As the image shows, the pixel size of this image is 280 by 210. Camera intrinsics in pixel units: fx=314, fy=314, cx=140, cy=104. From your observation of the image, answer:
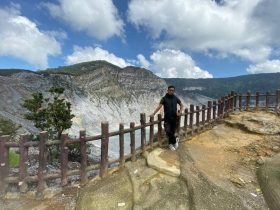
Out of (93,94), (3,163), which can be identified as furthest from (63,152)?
(93,94)

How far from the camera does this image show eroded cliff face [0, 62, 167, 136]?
104 metres

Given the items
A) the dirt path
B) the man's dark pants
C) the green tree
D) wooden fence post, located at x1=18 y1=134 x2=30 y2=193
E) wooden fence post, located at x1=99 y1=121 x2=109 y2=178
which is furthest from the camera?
the green tree

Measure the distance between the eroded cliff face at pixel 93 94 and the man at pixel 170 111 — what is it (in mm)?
68457

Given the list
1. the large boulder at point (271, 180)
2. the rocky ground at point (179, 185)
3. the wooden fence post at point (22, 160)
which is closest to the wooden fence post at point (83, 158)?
the rocky ground at point (179, 185)

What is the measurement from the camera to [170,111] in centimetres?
1062

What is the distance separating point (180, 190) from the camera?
8305mm

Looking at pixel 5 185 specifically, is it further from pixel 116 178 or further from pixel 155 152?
pixel 155 152

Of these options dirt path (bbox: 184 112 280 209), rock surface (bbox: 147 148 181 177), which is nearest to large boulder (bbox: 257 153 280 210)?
dirt path (bbox: 184 112 280 209)

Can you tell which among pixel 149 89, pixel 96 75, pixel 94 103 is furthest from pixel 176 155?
pixel 149 89

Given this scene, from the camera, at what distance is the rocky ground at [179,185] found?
26.2ft

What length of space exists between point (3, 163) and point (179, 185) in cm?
482

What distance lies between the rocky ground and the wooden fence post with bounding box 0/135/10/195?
0.40 meters

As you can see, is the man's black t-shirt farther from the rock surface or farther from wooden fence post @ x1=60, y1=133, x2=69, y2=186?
wooden fence post @ x1=60, y1=133, x2=69, y2=186

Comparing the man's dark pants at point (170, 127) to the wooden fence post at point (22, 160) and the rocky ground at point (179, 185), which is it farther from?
the wooden fence post at point (22, 160)
